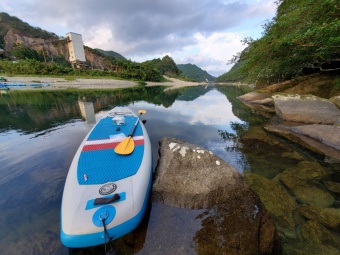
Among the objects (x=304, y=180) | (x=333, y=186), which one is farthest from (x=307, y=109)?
(x=304, y=180)

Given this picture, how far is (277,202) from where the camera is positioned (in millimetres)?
4211

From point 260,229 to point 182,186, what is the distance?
1802 mm

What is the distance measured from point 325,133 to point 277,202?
6172 millimetres

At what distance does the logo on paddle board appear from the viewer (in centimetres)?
331

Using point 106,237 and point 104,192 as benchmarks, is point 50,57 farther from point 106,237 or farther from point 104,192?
point 106,237

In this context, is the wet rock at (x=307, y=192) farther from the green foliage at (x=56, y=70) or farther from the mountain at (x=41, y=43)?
the mountain at (x=41, y=43)

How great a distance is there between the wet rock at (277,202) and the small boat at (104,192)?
297 centimetres

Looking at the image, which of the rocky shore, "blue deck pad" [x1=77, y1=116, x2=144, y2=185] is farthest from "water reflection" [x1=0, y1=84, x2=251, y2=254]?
the rocky shore

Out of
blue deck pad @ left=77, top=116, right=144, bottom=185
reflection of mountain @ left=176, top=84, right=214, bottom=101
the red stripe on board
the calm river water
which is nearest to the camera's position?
the calm river water

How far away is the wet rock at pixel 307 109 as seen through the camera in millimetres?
9641

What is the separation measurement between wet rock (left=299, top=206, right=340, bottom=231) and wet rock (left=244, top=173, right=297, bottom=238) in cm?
23

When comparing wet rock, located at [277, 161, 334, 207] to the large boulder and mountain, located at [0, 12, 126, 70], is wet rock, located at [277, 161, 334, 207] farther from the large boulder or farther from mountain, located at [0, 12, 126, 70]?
mountain, located at [0, 12, 126, 70]

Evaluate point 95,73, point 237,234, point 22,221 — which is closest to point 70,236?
point 22,221

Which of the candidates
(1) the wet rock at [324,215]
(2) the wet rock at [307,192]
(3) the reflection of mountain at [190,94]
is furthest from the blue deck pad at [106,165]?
(3) the reflection of mountain at [190,94]
